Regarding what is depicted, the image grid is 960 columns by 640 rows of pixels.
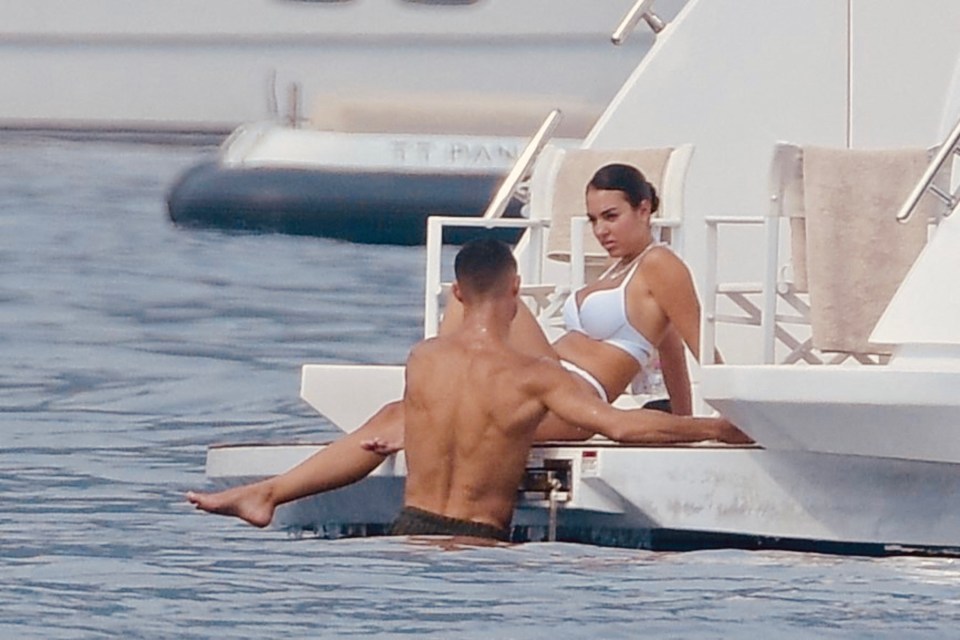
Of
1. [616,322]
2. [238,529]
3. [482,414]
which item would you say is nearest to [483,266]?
[482,414]

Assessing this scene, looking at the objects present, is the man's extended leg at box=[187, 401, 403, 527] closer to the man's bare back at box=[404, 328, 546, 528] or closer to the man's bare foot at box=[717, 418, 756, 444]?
the man's bare back at box=[404, 328, 546, 528]

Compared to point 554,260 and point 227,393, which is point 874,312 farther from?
point 227,393

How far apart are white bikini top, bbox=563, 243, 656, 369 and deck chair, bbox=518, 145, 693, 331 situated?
67cm

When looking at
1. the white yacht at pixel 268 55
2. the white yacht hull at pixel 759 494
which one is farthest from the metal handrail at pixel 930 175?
the white yacht at pixel 268 55

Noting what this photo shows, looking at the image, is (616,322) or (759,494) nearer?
(759,494)

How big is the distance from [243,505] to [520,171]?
2113 mm

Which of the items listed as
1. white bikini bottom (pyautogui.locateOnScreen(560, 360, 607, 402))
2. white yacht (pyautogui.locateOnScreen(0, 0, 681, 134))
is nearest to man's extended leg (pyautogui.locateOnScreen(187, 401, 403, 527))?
white bikini bottom (pyautogui.locateOnScreen(560, 360, 607, 402))

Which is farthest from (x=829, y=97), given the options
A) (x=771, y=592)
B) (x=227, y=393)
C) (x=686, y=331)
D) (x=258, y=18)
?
(x=258, y=18)

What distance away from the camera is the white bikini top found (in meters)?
8.59

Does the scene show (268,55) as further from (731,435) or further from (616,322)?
(731,435)

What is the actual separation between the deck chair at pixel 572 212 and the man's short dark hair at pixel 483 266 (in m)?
1.31

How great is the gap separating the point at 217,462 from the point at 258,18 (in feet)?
66.4

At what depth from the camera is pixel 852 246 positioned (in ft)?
27.6

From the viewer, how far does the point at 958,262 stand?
7.73 meters
